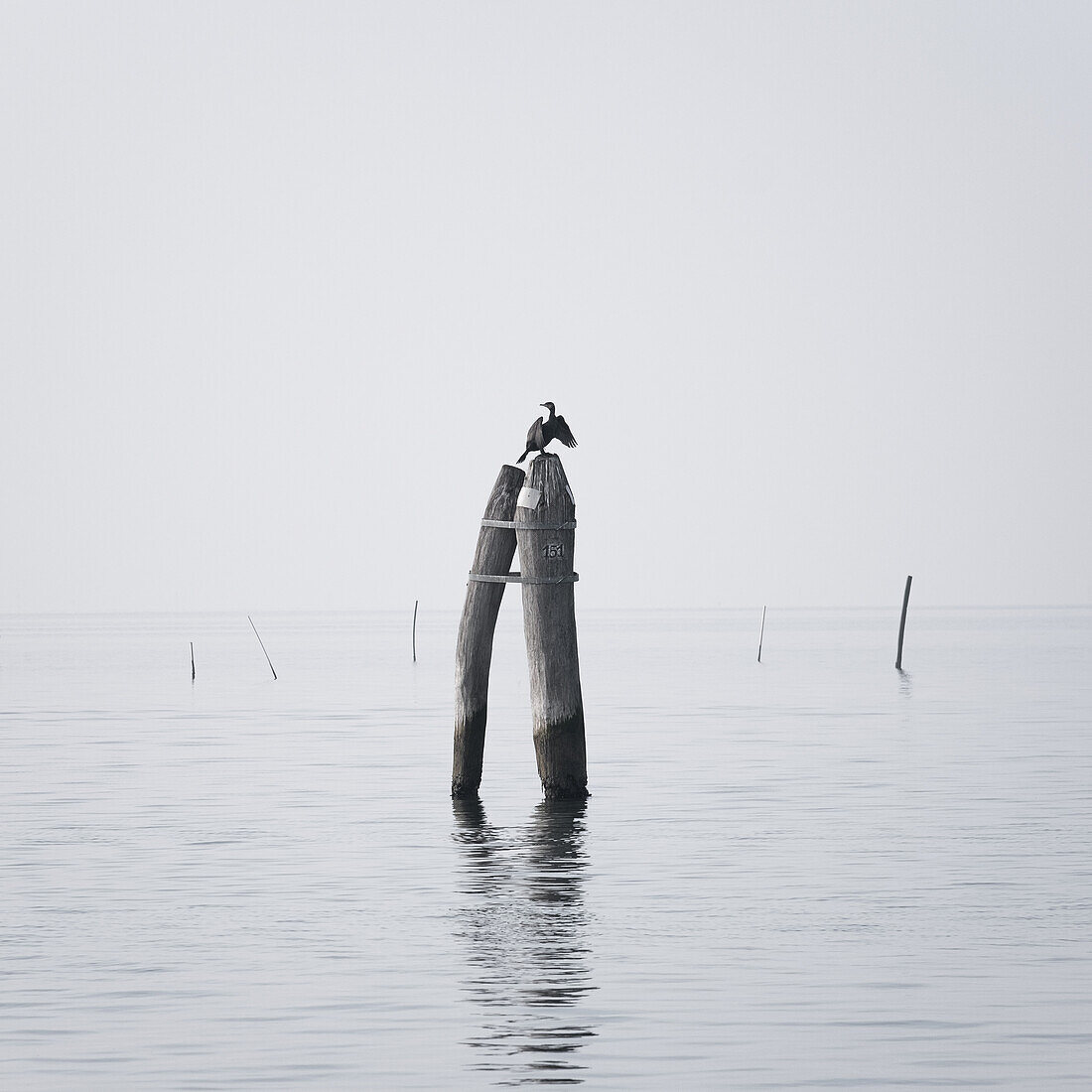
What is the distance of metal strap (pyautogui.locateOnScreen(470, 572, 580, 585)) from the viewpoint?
17781mm

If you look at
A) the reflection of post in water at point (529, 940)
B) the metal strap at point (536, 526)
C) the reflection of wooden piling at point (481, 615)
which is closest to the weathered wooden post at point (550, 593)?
the metal strap at point (536, 526)

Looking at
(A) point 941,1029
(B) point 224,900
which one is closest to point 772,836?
(B) point 224,900

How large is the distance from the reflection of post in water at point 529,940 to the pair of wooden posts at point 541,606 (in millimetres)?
773

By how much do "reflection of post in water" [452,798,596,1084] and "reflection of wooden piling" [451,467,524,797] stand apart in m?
1.41

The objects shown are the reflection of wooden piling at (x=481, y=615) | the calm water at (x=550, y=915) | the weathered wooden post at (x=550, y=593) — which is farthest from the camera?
the reflection of wooden piling at (x=481, y=615)

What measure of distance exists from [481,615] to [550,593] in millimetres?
1354

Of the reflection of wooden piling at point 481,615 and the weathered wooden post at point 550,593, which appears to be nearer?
the weathered wooden post at point 550,593

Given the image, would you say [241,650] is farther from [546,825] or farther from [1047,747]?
[546,825]

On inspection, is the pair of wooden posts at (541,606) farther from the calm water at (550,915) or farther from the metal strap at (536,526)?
the calm water at (550,915)

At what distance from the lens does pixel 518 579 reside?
18.3m

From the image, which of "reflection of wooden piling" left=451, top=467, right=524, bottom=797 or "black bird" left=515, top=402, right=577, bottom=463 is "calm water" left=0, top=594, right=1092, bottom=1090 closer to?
"reflection of wooden piling" left=451, top=467, right=524, bottom=797

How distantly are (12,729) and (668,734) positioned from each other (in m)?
12.8

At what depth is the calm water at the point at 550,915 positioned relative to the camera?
9.07 metres

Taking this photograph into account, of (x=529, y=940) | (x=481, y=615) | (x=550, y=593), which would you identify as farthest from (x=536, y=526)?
(x=529, y=940)
